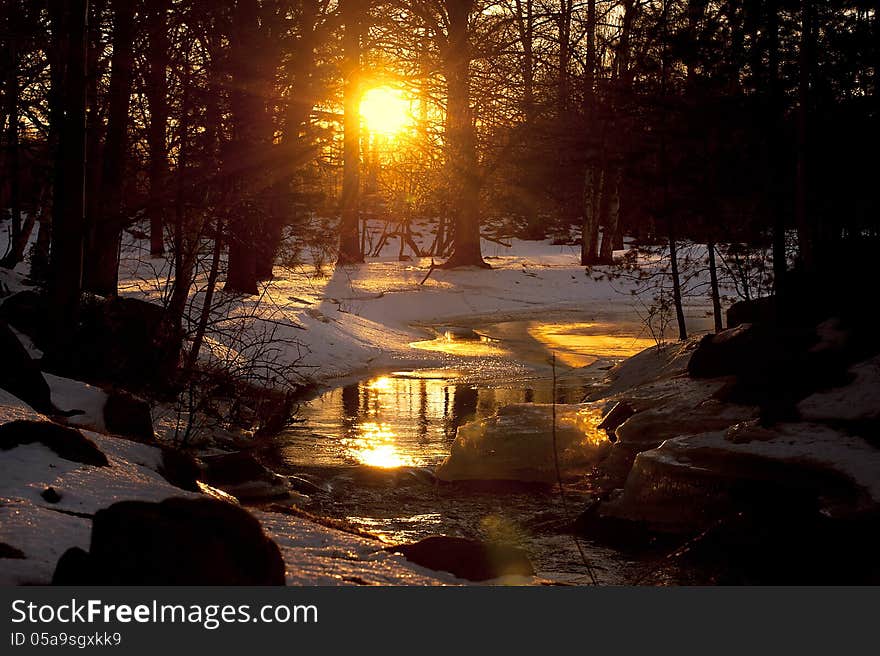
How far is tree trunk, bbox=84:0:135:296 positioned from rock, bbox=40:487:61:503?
206 inches

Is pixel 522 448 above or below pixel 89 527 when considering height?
below

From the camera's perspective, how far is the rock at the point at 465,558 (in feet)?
17.5

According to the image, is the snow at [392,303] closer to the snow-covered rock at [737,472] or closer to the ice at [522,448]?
the ice at [522,448]

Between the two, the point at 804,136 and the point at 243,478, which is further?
the point at 804,136

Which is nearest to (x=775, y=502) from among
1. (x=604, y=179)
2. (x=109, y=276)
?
(x=109, y=276)

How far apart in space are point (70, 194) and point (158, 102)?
1.33m

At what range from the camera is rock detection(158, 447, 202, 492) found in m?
6.60

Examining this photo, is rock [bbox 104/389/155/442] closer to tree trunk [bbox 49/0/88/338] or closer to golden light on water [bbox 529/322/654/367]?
tree trunk [bbox 49/0/88/338]

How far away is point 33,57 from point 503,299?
1554 centimetres

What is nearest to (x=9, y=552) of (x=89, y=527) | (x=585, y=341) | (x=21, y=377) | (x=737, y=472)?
(x=89, y=527)

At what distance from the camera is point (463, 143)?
2661 cm

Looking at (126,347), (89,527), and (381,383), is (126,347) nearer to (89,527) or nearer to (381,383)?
(381,383)

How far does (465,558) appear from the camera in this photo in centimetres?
543

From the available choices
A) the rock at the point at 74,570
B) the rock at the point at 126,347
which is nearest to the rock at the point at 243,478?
the rock at the point at 126,347
